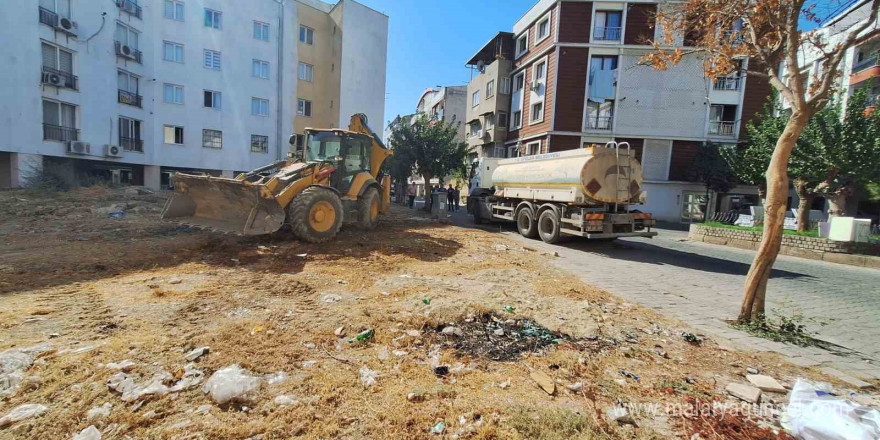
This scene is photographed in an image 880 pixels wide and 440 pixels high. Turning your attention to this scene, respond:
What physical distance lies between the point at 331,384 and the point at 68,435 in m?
A: 1.48

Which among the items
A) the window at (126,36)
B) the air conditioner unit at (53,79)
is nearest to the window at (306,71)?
the window at (126,36)

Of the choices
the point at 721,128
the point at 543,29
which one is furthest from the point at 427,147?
the point at 721,128

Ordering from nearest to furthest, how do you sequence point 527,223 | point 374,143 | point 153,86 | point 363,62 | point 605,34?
point 374,143 < point 527,223 < point 153,86 < point 605,34 < point 363,62

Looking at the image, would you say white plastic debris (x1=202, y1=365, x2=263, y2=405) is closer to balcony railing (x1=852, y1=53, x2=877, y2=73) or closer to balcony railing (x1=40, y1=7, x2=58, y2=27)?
balcony railing (x1=40, y1=7, x2=58, y2=27)

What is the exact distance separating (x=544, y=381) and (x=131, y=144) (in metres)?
27.4

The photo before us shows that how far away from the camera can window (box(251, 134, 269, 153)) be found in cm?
2563

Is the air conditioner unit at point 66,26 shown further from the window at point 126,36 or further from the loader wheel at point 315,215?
the loader wheel at point 315,215

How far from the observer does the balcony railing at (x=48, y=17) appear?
1783 centimetres

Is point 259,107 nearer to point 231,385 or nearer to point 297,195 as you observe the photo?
point 297,195

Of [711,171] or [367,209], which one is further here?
[711,171]

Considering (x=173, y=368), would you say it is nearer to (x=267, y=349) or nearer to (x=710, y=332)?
(x=267, y=349)

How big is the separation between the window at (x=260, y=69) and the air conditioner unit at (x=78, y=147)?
32.8ft

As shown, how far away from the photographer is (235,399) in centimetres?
262

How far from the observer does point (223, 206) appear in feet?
26.5
